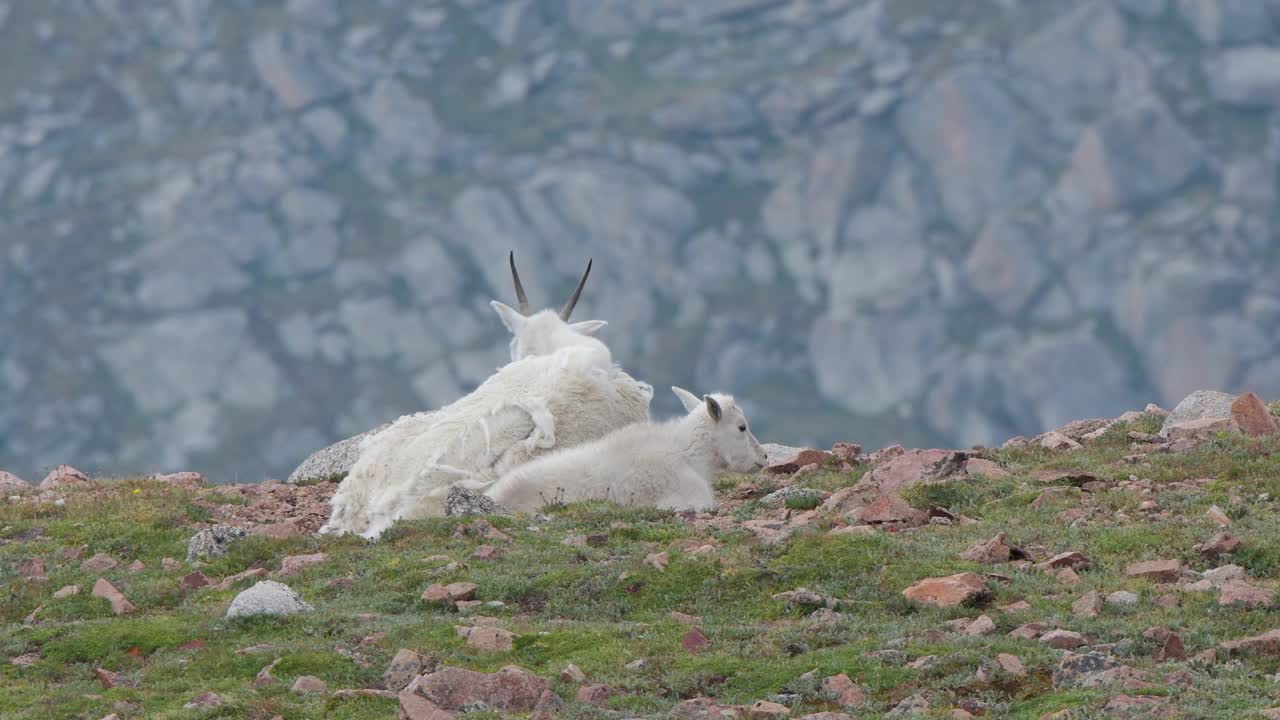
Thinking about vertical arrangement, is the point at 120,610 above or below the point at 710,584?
above

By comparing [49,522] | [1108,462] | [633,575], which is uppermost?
[49,522]

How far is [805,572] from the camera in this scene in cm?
1499

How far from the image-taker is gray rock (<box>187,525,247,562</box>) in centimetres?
1739

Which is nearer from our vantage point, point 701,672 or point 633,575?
point 701,672

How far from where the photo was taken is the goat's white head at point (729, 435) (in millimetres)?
20859

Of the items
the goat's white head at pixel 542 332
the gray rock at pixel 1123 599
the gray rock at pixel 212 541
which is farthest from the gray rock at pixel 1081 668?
the goat's white head at pixel 542 332

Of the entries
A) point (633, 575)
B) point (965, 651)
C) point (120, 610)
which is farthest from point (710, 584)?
point (120, 610)

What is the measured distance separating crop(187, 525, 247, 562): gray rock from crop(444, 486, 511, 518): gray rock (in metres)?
2.00

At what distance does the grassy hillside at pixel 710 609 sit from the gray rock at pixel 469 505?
559 millimetres

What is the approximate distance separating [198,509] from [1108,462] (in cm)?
987

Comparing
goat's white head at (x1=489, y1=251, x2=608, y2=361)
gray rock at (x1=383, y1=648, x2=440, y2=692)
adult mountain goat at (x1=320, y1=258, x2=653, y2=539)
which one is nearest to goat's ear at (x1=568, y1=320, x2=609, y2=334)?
goat's white head at (x1=489, y1=251, x2=608, y2=361)

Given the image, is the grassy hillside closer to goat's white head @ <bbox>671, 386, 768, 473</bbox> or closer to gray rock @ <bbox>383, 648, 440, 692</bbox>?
gray rock @ <bbox>383, 648, 440, 692</bbox>

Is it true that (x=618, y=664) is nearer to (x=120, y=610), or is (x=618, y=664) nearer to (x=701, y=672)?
(x=701, y=672)

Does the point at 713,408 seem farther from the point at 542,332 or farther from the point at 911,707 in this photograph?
the point at 911,707
